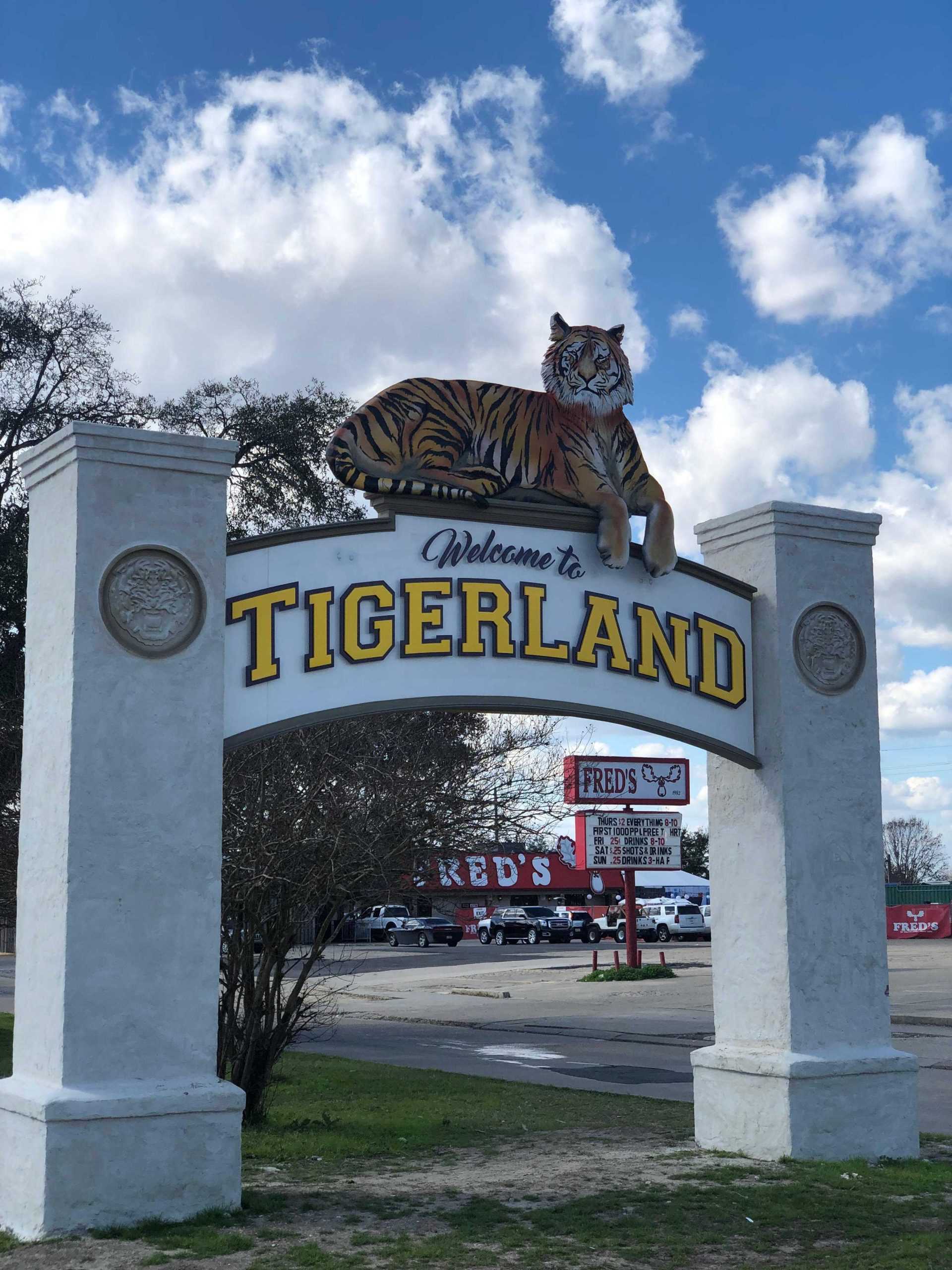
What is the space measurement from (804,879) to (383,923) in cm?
4689

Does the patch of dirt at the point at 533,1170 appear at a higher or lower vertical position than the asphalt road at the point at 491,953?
higher

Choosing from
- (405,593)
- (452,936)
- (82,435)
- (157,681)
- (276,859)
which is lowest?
(452,936)

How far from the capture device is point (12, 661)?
827 inches

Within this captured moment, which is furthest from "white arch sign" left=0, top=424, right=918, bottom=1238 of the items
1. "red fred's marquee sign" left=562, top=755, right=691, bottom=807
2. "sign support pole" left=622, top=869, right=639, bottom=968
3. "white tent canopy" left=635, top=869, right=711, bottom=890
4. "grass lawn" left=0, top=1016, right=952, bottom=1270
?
"white tent canopy" left=635, top=869, right=711, bottom=890

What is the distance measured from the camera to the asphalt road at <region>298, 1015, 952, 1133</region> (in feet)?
51.0

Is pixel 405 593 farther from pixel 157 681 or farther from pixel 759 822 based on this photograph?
pixel 759 822

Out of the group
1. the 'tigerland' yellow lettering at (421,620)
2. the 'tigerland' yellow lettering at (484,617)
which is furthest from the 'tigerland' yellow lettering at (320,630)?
the 'tigerland' yellow lettering at (484,617)

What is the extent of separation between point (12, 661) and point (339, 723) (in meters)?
8.98

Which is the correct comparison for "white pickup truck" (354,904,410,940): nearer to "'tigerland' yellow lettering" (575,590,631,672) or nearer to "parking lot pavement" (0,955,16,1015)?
"parking lot pavement" (0,955,16,1015)

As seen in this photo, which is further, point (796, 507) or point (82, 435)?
point (796, 507)

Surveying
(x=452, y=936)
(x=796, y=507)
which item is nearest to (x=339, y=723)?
(x=796, y=507)

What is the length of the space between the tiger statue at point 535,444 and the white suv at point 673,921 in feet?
141

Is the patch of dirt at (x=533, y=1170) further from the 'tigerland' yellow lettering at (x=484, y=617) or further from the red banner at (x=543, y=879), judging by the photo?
the red banner at (x=543, y=879)

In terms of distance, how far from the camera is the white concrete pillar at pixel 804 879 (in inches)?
393
